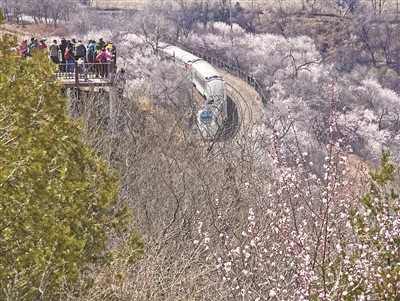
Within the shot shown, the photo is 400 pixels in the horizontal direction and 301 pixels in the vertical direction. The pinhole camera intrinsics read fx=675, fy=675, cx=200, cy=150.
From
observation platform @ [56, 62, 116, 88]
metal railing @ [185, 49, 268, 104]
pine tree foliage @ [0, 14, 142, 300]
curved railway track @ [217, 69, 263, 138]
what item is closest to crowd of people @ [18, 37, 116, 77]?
observation platform @ [56, 62, 116, 88]

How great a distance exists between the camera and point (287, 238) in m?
5.43

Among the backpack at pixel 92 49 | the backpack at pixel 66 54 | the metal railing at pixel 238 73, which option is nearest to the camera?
the backpack at pixel 66 54

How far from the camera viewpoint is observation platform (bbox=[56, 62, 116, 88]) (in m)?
14.9

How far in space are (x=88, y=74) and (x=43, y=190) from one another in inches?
363

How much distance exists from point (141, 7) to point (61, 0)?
1249 centimetres

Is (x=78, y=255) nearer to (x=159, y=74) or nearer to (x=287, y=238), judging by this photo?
(x=287, y=238)

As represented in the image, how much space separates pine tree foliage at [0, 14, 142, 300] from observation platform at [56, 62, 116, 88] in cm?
717

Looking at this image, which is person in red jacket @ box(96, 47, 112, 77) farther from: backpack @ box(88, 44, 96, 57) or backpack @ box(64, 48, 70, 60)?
backpack @ box(64, 48, 70, 60)

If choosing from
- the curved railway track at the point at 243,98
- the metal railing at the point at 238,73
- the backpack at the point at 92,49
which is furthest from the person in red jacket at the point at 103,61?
the metal railing at the point at 238,73

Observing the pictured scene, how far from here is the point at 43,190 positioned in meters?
6.50

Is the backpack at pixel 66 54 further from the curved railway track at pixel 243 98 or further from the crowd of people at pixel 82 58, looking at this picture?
the curved railway track at pixel 243 98

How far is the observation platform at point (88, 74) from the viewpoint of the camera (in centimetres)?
1488

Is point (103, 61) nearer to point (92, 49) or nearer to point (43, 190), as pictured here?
point (92, 49)

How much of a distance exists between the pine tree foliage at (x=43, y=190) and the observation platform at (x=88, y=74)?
23.5 ft
